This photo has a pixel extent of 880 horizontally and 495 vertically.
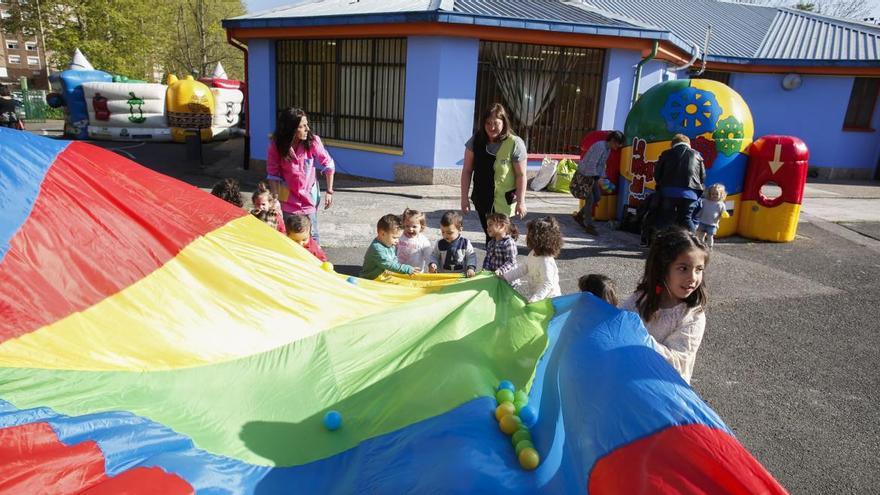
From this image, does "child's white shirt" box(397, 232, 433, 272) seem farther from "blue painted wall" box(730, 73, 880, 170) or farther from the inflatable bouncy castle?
the inflatable bouncy castle

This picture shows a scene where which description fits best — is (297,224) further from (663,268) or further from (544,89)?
(544,89)

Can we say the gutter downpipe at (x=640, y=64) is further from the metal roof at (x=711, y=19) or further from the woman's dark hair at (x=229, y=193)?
the woman's dark hair at (x=229, y=193)

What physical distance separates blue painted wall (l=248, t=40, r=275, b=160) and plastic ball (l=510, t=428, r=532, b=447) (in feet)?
39.2

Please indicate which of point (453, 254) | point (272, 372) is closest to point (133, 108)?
point (453, 254)

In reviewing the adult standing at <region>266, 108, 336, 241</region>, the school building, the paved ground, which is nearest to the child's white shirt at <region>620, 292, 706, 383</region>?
the paved ground

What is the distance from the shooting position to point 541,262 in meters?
4.52

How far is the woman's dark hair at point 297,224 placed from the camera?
5234 mm

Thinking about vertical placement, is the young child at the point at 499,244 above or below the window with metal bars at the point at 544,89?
below

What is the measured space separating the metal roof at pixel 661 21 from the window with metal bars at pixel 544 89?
0.78 m

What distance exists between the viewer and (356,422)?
9.22 ft

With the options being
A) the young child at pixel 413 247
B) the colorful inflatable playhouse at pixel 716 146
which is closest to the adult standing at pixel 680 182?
the colorful inflatable playhouse at pixel 716 146

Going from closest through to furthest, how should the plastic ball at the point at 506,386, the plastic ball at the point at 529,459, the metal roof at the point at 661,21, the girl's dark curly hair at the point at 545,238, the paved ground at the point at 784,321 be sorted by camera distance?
1. the plastic ball at the point at 529,459
2. the plastic ball at the point at 506,386
3. the paved ground at the point at 784,321
4. the girl's dark curly hair at the point at 545,238
5. the metal roof at the point at 661,21

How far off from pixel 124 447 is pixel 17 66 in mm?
69885

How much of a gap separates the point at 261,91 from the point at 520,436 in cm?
1245
